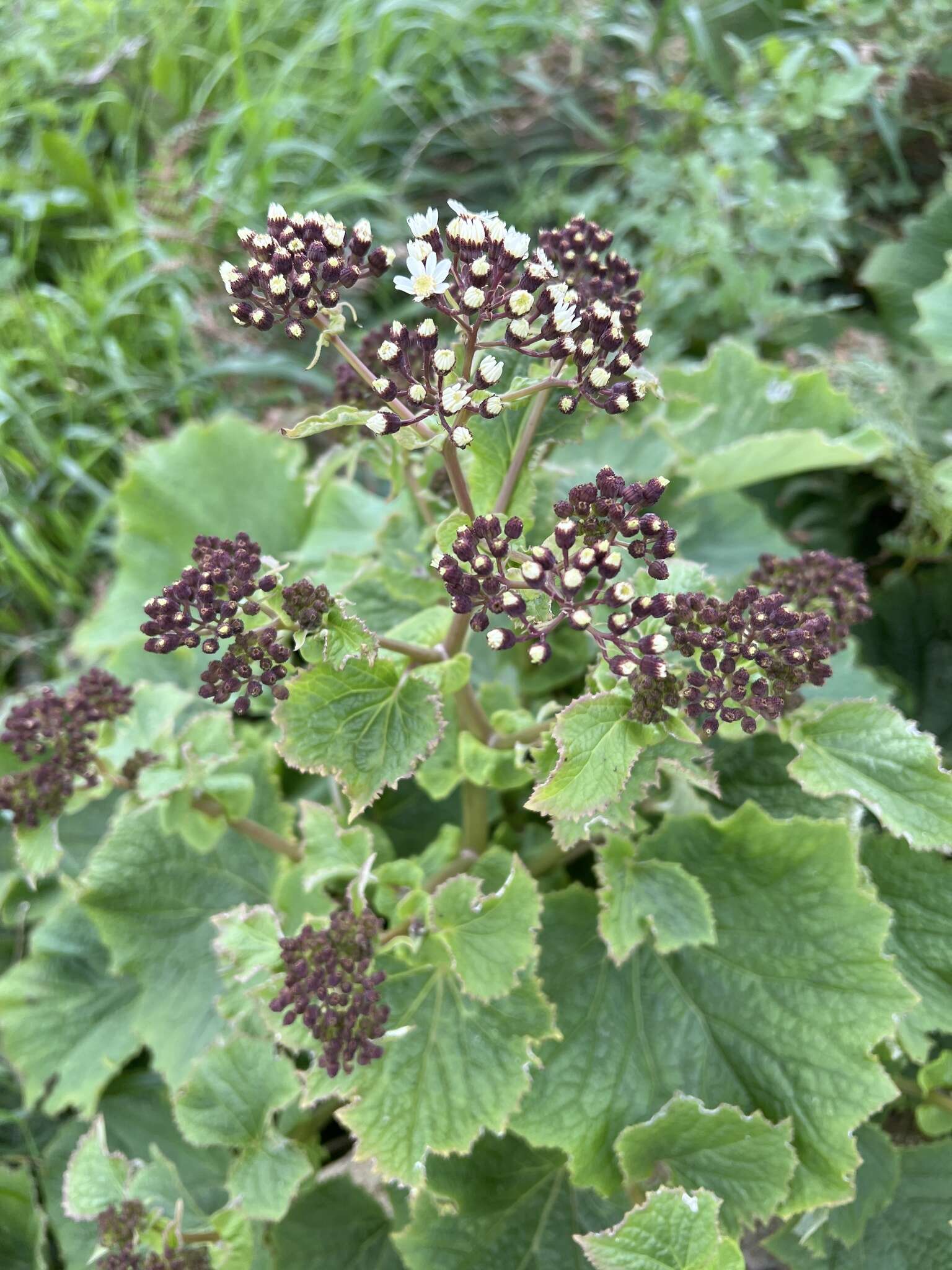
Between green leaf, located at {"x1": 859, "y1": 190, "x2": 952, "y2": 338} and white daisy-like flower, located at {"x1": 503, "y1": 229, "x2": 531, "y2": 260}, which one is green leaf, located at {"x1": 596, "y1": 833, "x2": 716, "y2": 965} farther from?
green leaf, located at {"x1": 859, "y1": 190, "x2": 952, "y2": 338}

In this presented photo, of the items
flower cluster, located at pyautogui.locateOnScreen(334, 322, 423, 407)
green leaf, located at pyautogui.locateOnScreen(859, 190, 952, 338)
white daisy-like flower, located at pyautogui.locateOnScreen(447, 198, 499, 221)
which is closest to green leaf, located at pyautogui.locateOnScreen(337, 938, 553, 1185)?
flower cluster, located at pyautogui.locateOnScreen(334, 322, 423, 407)

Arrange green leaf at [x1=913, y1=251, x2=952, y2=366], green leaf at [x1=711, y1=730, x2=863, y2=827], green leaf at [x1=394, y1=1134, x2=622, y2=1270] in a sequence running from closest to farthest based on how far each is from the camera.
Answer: green leaf at [x1=394, y1=1134, x2=622, y2=1270], green leaf at [x1=711, y1=730, x2=863, y2=827], green leaf at [x1=913, y1=251, x2=952, y2=366]

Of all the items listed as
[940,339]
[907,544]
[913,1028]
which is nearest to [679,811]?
[913,1028]

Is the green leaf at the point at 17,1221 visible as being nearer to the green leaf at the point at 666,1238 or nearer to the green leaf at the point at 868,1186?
the green leaf at the point at 666,1238

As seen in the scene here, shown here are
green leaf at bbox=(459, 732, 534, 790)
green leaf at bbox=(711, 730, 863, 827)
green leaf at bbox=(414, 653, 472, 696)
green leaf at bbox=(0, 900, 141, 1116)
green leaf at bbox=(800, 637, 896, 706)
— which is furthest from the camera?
green leaf at bbox=(0, 900, 141, 1116)

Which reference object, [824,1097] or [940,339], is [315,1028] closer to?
[824,1097]

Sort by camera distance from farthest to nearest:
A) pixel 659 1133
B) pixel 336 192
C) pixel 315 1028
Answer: pixel 336 192
pixel 659 1133
pixel 315 1028

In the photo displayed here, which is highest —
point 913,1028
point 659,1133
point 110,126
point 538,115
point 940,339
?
point 110,126

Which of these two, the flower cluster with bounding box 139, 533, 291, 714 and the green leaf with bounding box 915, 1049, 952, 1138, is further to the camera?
the green leaf with bounding box 915, 1049, 952, 1138
